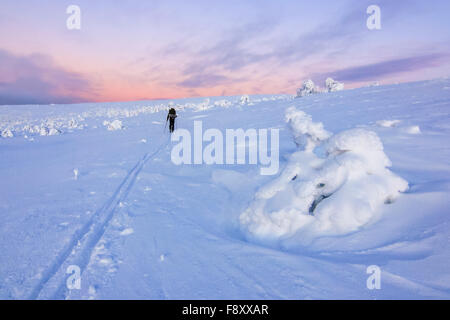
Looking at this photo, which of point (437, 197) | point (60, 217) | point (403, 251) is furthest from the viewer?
point (60, 217)

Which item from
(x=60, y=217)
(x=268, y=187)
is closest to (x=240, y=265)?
(x=268, y=187)

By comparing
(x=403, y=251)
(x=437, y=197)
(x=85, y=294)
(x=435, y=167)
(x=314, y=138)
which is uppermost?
(x=314, y=138)

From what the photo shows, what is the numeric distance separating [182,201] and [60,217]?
6.76 ft

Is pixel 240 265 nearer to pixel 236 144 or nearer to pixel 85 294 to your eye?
pixel 85 294

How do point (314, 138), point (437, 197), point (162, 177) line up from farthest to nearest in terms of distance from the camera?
1. point (162, 177)
2. point (314, 138)
3. point (437, 197)

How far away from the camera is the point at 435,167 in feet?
15.1

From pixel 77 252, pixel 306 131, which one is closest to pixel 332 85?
pixel 306 131

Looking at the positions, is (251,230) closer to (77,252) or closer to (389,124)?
(77,252)

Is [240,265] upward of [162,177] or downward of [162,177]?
downward

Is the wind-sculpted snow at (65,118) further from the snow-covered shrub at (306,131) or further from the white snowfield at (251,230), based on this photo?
the snow-covered shrub at (306,131)

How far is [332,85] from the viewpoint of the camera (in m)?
47.9

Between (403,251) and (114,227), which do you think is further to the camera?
(114,227)

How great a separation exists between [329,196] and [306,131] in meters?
2.15

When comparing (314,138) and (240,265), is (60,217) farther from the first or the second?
(314,138)
